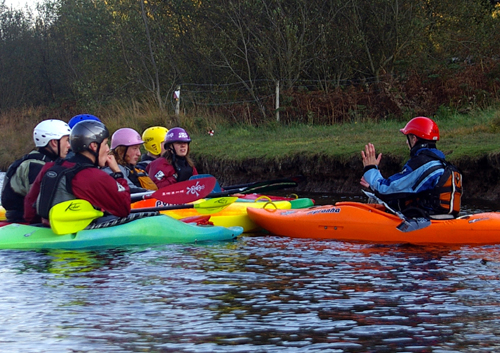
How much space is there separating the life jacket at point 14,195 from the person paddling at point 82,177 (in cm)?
58

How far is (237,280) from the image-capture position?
577cm

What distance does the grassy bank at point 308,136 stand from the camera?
1292cm

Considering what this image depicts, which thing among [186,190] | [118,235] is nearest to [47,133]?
[118,235]

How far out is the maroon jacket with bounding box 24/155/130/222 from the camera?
7204mm

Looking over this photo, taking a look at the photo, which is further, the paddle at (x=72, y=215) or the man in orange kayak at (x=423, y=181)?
the man in orange kayak at (x=423, y=181)

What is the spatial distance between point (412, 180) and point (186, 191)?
2.69 m

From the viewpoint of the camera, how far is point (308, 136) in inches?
649

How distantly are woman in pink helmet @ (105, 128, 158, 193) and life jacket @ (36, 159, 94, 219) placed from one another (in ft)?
8.04

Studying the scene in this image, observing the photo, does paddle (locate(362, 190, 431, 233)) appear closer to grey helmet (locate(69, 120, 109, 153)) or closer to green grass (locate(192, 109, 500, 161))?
grey helmet (locate(69, 120, 109, 153))

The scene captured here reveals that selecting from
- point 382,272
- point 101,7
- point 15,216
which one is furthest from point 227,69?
point 382,272

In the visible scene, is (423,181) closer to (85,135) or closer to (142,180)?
(85,135)

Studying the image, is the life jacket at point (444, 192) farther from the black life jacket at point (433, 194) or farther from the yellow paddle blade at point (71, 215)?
the yellow paddle blade at point (71, 215)

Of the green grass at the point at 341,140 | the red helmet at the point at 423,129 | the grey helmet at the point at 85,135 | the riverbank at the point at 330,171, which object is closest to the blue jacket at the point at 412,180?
the red helmet at the point at 423,129

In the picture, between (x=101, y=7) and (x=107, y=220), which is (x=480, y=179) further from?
(x=101, y=7)
